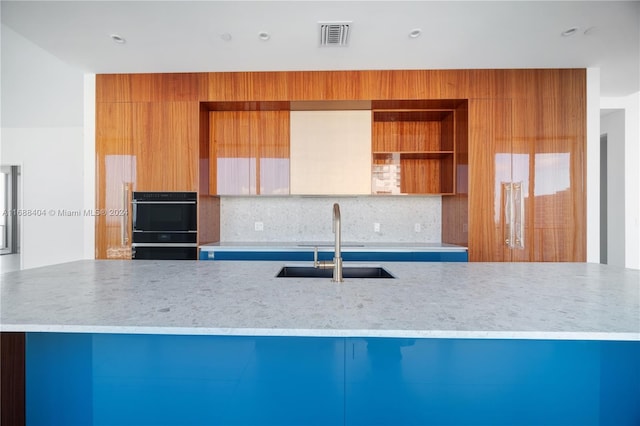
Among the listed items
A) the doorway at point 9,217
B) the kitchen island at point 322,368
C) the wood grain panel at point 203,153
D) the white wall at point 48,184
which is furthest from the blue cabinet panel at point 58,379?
the doorway at point 9,217

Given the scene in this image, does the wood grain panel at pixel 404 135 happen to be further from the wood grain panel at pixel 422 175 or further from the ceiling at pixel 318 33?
the ceiling at pixel 318 33

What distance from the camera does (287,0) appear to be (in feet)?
6.80

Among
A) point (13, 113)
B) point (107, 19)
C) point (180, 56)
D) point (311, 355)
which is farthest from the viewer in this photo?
point (13, 113)

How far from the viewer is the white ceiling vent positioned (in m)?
2.33

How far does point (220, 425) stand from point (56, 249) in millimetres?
6482

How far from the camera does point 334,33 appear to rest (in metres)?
2.43

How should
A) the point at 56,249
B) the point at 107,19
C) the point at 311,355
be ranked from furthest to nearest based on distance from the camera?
the point at 56,249 < the point at 107,19 < the point at 311,355

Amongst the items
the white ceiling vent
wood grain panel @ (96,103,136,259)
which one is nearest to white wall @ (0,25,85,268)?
wood grain panel @ (96,103,136,259)

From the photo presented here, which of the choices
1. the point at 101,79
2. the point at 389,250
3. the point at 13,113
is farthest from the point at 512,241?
the point at 13,113

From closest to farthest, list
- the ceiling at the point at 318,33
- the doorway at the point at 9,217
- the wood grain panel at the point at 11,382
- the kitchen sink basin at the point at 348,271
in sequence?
1. the wood grain panel at the point at 11,382
2. the kitchen sink basin at the point at 348,271
3. the ceiling at the point at 318,33
4. the doorway at the point at 9,217

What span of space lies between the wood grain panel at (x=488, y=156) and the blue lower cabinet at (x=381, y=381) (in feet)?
7.38

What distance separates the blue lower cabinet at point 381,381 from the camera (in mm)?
907

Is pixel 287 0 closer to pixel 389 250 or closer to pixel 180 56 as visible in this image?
pixel 180 56

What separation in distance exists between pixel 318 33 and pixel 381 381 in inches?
97.9
